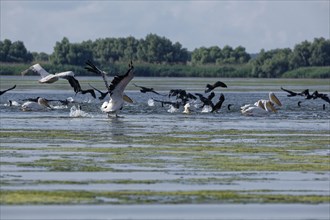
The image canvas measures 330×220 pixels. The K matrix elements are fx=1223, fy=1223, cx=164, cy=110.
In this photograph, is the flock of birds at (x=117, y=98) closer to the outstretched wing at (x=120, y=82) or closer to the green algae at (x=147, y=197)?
the outstretched wing at (x=120, y=82)

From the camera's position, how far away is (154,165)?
18.5 meters

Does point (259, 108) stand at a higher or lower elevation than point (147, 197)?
lower

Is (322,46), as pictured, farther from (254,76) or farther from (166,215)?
(166,215)

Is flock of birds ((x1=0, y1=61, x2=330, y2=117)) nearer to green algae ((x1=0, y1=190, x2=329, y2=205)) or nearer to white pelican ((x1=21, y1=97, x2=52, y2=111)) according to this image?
white pelican ((x1=21, y1=97, x2=52, y2=111))

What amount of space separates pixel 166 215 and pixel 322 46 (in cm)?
9942

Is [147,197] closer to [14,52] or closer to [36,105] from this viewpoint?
[36,105]

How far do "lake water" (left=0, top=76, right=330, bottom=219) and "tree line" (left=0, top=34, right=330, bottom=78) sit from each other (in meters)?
71.8

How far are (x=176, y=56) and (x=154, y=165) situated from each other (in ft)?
337

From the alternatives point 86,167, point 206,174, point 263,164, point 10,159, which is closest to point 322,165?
point 263,164

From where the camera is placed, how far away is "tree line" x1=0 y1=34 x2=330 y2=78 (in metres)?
104

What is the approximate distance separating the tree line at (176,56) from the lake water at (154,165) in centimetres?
7176

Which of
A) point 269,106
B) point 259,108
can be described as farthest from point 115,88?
point 269,106

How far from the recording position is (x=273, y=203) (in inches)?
581

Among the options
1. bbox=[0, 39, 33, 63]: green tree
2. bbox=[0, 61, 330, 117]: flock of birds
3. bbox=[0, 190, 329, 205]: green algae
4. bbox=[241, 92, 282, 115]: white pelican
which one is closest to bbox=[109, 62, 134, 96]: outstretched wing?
bbox=[0, 61, 330, 117]: flock of birds
